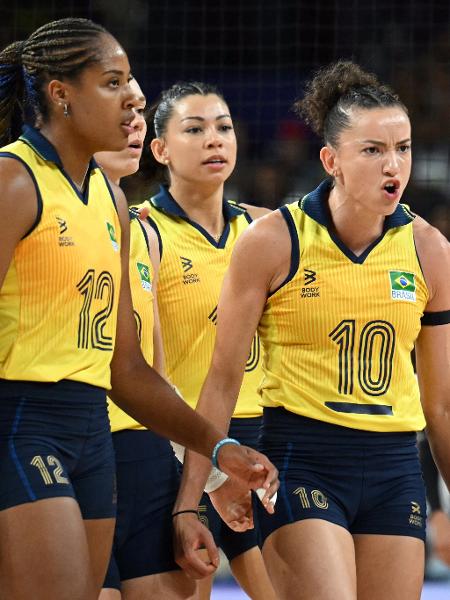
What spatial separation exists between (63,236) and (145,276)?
3.92 feet

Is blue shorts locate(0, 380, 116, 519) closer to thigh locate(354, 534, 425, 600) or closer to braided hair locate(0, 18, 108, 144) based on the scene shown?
braided hair locate(0, 18, 108, 144)

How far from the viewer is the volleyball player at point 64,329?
2.80m

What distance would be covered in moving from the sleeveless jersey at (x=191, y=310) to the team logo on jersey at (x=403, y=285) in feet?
3.42

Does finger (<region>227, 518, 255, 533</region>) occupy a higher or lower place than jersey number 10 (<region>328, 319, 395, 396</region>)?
lower

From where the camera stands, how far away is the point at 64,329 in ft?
9.74

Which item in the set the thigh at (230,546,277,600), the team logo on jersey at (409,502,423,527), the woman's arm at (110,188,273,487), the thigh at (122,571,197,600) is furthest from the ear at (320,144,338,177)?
the thigh at (230,546,277,600)

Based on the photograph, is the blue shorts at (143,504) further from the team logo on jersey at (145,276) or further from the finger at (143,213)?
the finger at (143,213)

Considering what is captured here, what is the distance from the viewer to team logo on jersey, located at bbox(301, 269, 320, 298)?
3717 mm

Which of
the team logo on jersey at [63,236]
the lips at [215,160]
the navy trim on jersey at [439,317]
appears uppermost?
the team logo on jersey at [63,236]

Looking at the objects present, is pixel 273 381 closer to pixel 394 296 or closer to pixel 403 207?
pixel 394 296

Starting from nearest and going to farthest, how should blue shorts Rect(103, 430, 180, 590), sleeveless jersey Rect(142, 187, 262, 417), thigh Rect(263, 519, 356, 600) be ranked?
1. thigh Rect(263, 519, 356, 600)
2. blue shorts Rect(103, 430, 180, 590)
3. sleeveless jersey Rect(142, 187, 262, 417)

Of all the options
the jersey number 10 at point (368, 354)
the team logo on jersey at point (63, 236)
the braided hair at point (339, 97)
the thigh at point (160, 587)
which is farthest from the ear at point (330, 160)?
A: the thigh at point (160, 587)

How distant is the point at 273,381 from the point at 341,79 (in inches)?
41.5

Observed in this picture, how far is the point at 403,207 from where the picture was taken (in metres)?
3.99
